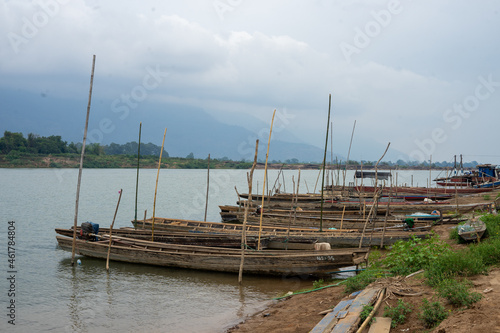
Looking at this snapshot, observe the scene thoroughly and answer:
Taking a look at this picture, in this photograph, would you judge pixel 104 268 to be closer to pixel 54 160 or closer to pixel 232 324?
pixel 232 324

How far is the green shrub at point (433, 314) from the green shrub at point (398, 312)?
28cm

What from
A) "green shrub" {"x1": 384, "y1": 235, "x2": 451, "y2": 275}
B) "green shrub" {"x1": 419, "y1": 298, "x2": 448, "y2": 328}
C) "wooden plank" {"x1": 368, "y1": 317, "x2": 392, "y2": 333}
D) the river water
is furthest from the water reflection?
"green shrub" {"x1": 419, "y1": 298, "x2": 448, "y2": 328}

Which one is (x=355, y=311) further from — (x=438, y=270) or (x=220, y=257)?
(x=220, y=257)

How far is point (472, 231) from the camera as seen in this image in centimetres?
1053

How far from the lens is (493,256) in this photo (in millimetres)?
7785

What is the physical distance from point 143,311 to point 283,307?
11.8 ft

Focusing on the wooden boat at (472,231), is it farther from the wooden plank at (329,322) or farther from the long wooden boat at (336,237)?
the wooden plank at (329,322)

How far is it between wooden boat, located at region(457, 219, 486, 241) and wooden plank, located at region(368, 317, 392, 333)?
5575 mm

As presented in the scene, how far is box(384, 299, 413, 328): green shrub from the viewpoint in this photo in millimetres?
5986

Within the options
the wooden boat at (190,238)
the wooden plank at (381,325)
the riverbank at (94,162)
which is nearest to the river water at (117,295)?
the wooden boat at (190,238)

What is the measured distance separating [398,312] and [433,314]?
0.56 meters

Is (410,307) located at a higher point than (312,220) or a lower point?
higher

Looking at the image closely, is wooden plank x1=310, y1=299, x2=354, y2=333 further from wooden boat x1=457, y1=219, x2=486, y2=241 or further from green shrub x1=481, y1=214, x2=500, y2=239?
wooden boat x1=457, y1=219, x2=486, y2=241

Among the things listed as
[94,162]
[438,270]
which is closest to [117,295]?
[438,270]
